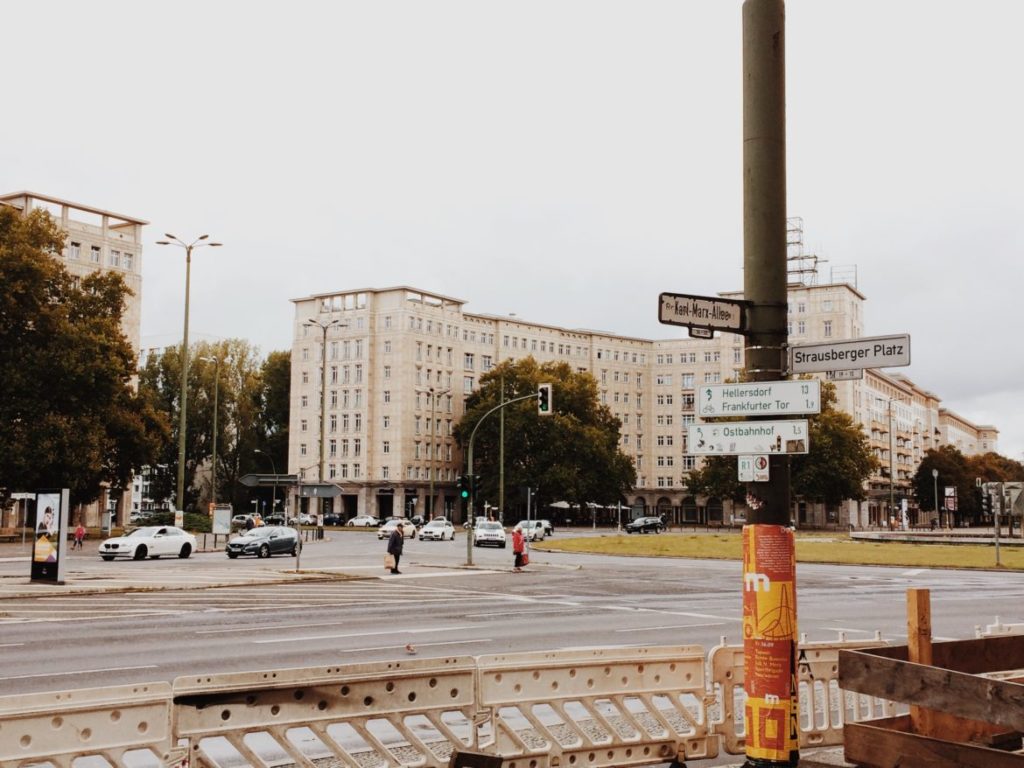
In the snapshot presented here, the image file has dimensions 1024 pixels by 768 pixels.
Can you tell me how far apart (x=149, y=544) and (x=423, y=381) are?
252 ft

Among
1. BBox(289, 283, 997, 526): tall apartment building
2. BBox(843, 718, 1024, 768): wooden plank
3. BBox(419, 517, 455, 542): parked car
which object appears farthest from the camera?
BBox(289, 283, 997, 526): tall apartment building

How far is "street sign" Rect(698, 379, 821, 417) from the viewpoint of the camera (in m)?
6.77

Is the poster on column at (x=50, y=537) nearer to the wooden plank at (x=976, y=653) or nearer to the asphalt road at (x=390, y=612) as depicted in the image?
the asphalt road at (x=390, y=612)

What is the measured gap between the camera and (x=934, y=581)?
106 ft

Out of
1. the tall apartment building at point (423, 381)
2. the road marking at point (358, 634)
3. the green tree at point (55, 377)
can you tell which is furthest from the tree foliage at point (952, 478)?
the road marking at point (358, 634)

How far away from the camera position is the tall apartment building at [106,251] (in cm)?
8631

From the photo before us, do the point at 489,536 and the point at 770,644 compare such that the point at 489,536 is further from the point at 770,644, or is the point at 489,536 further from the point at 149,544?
the point at 770,644

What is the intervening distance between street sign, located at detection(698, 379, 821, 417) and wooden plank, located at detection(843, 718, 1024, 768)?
82.0 inches

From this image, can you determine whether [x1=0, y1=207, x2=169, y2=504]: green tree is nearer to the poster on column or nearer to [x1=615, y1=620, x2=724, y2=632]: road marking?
the poster on column

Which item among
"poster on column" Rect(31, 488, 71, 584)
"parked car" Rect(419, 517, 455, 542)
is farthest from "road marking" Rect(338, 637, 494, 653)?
"parked car" Rect(419, 517, 455, 542)

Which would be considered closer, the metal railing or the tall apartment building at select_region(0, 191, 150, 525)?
the metal railing

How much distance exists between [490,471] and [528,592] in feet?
262

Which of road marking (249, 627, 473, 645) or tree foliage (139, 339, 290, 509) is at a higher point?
tree foliage (139, 339, 290, 509)

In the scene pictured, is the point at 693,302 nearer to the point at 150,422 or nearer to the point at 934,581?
the point at 934,581
